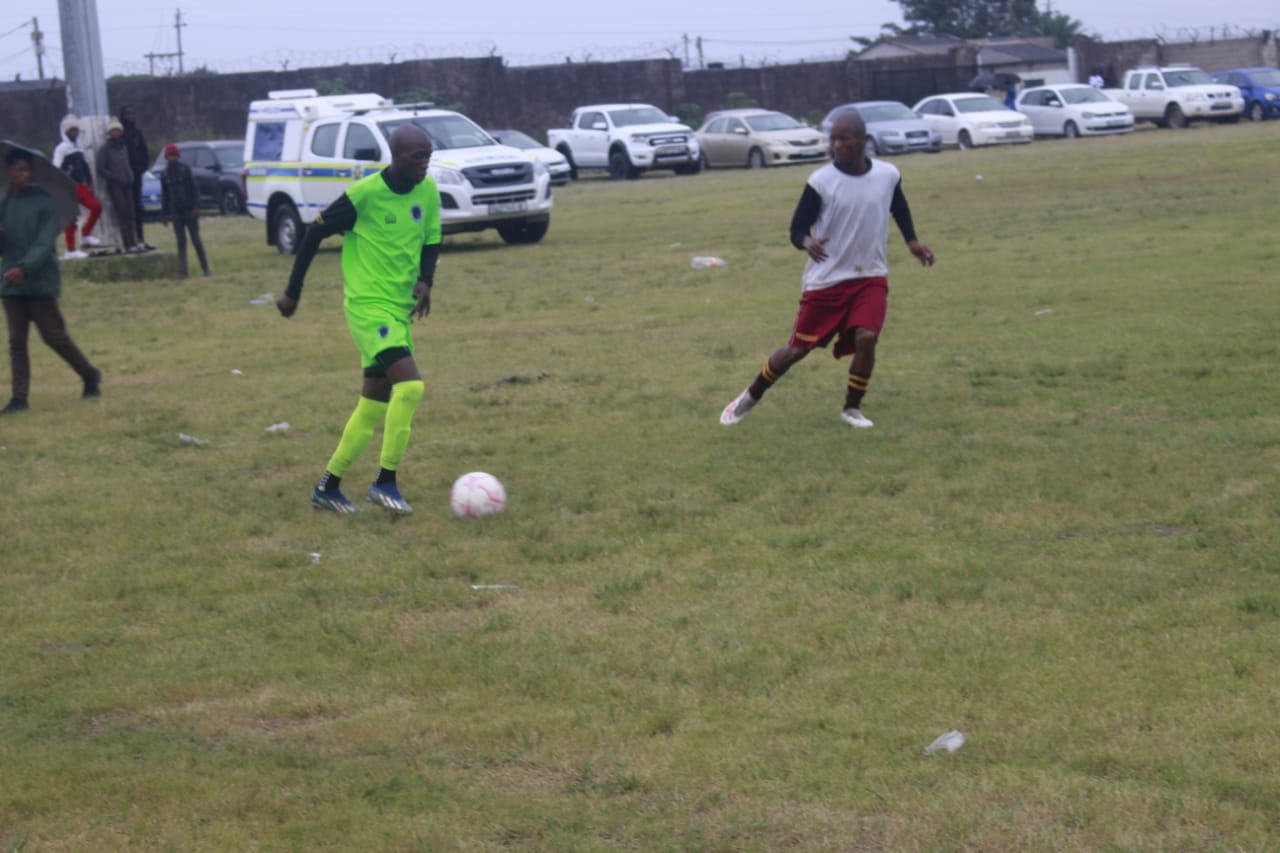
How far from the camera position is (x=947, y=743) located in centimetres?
447

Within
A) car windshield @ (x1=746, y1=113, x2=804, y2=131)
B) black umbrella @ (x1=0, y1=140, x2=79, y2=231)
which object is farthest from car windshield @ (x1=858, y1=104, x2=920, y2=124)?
black umbrella @ (x1=0, y1=140, x2=79, y2=231)

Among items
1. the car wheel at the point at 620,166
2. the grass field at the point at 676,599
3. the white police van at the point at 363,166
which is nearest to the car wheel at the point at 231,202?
the car wheel at the point at 620,166

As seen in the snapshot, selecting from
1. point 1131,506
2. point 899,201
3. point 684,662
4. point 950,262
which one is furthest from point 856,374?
point 950,262

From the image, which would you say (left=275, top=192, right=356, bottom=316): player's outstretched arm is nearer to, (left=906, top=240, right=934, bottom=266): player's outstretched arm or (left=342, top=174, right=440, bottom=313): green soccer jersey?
(left=342, top=174, right=440, bottom=313): green soccer jersey

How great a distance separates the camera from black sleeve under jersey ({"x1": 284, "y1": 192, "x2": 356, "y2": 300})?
7.31m

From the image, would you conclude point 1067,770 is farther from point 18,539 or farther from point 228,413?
point 228,413

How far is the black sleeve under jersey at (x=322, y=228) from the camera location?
731 centimetres

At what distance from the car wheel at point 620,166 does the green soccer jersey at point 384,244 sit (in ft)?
97.0

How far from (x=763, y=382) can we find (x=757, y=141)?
2881 cm

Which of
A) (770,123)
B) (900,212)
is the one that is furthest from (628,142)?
(900,212)

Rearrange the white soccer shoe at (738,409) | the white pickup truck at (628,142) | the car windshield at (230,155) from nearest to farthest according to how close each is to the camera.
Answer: the white soccer shoe at (738,409), the car windshield at (230,155), the white pickup truck at (628,142)

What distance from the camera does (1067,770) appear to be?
427cm

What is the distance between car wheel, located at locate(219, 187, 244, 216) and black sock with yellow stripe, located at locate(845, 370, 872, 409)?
1088 inches

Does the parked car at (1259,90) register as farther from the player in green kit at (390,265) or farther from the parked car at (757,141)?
the player in green kit at (390,265)
